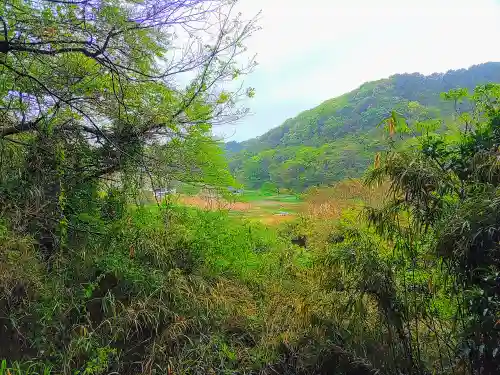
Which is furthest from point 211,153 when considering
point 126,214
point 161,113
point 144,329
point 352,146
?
point 352,146

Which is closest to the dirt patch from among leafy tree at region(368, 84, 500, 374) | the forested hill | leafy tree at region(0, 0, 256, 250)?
leafy tree at region(0, 0, 256, 250)

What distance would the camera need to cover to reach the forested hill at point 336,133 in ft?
80.2

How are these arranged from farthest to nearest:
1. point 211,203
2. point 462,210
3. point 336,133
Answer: point 336,133 < point 211,203 < point 462,210

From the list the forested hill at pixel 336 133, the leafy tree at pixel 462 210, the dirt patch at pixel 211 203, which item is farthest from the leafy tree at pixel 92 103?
the forested hill at pixel 336 133

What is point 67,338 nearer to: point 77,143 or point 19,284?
point 19,284

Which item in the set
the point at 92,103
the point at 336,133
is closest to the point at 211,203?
the point at 92,103

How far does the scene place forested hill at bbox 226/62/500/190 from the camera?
80.2 feet

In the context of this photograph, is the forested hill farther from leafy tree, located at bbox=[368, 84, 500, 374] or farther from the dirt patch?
leafy tree, located at bbox=[368, 84, 500, 374]

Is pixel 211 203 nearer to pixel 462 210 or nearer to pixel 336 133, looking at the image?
pixel 462 210

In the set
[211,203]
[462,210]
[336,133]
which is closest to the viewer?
[462,210]

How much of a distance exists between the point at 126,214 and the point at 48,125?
54.6 inches

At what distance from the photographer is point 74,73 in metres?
3.37

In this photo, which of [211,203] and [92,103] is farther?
[211,203]

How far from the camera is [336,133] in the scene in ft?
117
